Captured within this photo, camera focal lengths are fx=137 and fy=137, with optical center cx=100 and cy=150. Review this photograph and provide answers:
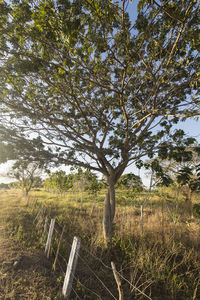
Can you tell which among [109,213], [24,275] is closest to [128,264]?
[109,213]

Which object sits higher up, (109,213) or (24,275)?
(109,213)

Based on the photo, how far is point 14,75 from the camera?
3711mm

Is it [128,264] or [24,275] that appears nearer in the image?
[24,275]

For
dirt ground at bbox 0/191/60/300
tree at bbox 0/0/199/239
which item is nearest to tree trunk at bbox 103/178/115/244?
tree at bbox 0/0/199/239

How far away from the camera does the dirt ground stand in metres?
2.70

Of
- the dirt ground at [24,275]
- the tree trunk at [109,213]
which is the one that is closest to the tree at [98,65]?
the tree trunk at [109,213]

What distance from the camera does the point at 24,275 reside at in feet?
10.4

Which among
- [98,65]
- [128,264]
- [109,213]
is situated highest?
[98,65]

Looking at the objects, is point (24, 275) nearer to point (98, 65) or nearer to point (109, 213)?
point (109, 213)

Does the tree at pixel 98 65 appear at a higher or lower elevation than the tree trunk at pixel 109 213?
higher

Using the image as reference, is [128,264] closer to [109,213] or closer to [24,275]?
[109,213]

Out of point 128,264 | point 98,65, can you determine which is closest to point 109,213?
point 128,264

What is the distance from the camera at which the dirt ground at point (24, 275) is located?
2699 mm

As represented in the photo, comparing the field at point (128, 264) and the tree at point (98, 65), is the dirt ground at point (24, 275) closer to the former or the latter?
→ the field at point (128, 264)
